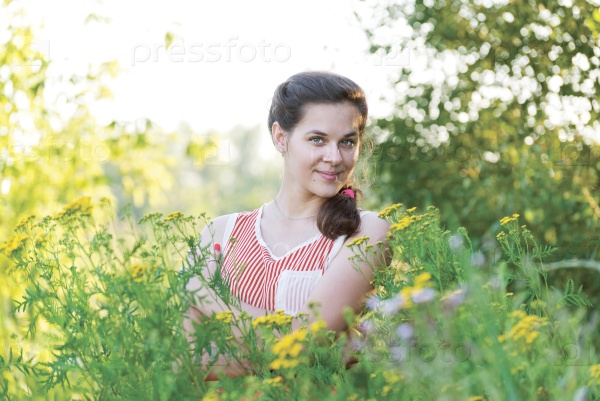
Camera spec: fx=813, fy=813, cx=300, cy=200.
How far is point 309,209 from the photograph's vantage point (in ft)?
8.27

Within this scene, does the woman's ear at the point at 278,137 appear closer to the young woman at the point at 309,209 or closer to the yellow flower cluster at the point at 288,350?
the young woman at the point at 309,209

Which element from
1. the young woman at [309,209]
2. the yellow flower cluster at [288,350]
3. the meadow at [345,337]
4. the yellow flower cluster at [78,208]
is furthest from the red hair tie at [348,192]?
the yellow flower cluster at [288,350]

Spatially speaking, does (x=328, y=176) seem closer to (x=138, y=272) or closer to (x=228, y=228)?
(x=228, y=228)

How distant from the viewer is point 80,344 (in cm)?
177

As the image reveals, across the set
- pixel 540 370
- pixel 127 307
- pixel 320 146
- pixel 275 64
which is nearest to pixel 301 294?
pixel 320 146

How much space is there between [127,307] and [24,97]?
4.12m

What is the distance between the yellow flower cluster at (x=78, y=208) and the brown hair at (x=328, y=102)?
0.75 m

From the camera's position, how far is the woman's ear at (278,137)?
2574mm

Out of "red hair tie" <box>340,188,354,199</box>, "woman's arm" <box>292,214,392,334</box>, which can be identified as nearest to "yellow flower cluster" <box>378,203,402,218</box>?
"woman's arm" <box>292,214,392,334</box>

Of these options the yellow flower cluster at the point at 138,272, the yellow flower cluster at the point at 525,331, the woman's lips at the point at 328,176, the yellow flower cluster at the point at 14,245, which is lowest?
the yellow flower cluster at the point at 14,245

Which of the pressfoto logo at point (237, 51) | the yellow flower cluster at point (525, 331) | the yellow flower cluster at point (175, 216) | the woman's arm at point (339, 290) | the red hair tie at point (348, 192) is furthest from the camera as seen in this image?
the pressfoto logo at point (237, 51)

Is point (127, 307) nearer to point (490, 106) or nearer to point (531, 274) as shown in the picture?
point (531, 274)

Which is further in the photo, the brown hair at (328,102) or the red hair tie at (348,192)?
the red hair tie at (348,192)

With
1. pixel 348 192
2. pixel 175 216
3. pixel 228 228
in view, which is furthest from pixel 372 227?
pixel 175 216
